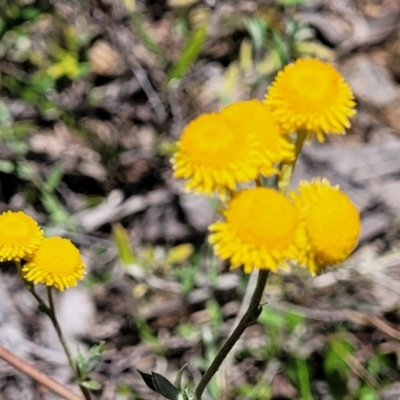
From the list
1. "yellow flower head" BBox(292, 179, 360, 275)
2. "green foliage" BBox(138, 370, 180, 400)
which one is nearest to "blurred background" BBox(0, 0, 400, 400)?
"green foliage" BBox(138, 370, 180, 400)

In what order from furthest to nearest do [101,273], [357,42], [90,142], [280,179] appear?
[357,42]
[90,142]
[101,273]
[280,179]

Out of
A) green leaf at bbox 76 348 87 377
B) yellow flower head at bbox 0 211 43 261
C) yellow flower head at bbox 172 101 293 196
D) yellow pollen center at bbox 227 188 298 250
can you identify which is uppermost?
yellow flower head at bbox 172 101 293 196

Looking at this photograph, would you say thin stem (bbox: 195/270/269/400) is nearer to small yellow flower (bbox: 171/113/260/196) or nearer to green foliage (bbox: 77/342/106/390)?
small yellow flower (bbox: 171/113/260/196)

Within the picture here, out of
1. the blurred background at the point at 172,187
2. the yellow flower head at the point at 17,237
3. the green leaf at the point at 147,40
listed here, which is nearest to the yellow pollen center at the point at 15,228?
the yellow flower head at the point at 17,237

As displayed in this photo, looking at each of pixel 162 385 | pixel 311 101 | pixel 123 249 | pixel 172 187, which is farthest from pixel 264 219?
pixel 172 187

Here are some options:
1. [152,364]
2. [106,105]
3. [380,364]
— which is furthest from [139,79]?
[380,364]

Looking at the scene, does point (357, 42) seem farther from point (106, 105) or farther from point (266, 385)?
point (266, 385)
